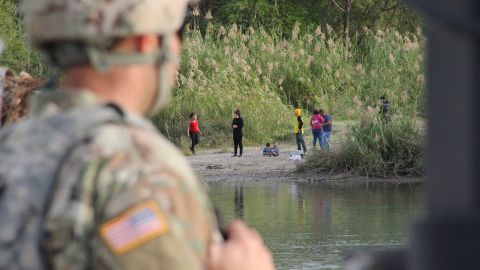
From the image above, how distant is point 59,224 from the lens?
2.14m

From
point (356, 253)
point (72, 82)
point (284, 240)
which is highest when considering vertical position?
point (72, 82)

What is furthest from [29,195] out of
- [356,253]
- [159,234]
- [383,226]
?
[383,226]

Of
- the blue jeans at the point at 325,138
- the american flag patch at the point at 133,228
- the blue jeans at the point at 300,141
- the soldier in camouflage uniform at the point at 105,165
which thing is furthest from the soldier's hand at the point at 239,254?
the blue jeans at the point at 300,141

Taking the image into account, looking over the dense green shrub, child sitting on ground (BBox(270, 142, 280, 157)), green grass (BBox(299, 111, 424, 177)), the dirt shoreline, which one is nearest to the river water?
the dirt shoreline

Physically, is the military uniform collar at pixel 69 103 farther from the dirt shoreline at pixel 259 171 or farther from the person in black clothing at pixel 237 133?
the person in black clothing at pixel 237 133

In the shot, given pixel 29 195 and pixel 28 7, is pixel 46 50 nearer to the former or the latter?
pixel 28 7

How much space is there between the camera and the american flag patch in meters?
2.10

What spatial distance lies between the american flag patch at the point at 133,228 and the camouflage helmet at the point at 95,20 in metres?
0.31

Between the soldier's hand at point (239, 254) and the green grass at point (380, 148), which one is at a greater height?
the soldier's hand at point (239, 254)

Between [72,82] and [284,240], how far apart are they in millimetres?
15802

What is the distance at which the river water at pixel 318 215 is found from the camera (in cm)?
1695

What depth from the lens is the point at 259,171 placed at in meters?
32.1

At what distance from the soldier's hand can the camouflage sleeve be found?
0.08 metres

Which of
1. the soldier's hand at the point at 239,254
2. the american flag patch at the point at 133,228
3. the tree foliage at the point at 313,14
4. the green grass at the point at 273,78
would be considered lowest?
the soldier's hand at the point at 239,254
